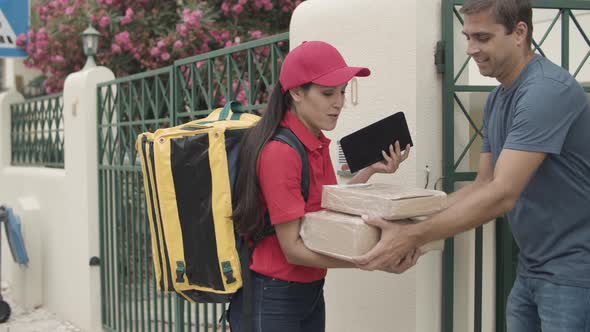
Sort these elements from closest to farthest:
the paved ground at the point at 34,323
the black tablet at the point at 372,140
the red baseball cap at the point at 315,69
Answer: the red baseball cap at the point at 315,69
the black tablet at the point at 372,140
the paved ground at the point at 34,323

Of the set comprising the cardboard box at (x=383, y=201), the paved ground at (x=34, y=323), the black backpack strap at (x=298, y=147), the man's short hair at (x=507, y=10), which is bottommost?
the paved ground at (x=34, y=323)

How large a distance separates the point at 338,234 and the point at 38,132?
21.3 ft

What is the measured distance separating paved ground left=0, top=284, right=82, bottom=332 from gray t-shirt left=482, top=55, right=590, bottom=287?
5.19 meters

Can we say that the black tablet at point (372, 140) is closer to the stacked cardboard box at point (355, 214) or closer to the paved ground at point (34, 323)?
the stacked cardboard box at point (355, 214)

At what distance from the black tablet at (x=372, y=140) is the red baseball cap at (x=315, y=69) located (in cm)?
33

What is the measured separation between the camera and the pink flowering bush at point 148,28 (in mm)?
8641

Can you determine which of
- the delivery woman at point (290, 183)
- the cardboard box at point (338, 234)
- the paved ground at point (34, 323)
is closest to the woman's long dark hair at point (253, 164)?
the delivery woman at point (290, 183)

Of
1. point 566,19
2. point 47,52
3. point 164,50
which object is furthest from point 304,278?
point 47,52

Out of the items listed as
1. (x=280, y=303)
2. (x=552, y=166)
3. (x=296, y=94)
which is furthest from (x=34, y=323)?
(x=552, y=166)

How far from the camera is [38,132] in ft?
27.3

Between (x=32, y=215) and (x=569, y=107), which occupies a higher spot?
(x=569, y=107)

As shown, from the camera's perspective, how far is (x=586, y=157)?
248cm

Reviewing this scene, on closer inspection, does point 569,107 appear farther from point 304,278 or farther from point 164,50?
point 164,50

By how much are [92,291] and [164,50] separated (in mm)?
3232
